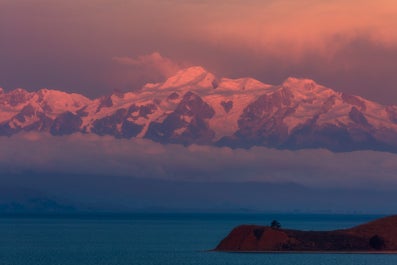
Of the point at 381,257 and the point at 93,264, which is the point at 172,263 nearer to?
the point at 93,264

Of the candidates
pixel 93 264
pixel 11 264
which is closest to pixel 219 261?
pixel 93 264

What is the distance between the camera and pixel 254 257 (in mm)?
198500

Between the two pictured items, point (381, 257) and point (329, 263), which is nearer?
point (329, 263)

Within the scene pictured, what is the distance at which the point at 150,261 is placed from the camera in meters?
197

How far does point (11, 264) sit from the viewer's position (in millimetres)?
189625

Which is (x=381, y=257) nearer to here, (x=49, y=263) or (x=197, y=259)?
(x=197, y=259)

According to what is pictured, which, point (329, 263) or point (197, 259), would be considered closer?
point (329, 263)

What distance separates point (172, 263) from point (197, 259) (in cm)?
1048

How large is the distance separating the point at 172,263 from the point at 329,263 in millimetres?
25886

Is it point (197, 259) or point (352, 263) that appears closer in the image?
point (352, 263)

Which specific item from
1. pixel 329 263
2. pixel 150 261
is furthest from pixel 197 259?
pixel 329 263

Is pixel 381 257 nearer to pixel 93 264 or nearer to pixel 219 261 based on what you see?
pixel 219 261

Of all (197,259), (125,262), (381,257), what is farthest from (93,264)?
(381,257)

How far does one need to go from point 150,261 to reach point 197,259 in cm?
851
